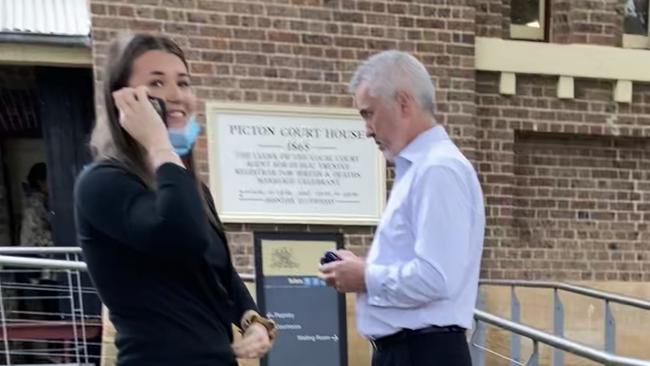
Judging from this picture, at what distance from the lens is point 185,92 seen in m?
1.72

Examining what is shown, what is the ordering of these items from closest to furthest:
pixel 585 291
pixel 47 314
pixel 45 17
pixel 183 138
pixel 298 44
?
1. pixel 183 138
2. pixel 585 291
3. pixel 298 44
4. pixel 45 17
5. pixel 47 314

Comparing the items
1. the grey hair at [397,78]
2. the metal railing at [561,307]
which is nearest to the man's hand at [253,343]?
the grey hair at [397,78]

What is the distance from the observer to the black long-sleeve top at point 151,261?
1501 millimetres

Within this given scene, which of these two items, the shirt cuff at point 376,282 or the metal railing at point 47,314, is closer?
the shirt cuff at point 376,282

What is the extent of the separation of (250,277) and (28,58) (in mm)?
2612

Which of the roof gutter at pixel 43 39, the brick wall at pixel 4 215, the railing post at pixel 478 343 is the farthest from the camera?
the brick wall at pixel 4 215

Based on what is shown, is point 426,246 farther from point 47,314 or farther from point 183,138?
point 47,314

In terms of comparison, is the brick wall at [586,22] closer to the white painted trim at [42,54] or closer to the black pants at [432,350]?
the white painted trim at [42,54]

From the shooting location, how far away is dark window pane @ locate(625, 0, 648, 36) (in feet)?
22.8

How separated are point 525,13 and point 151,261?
19.8 feet

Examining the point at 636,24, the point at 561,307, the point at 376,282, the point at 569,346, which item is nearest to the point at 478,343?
the point at 569,346

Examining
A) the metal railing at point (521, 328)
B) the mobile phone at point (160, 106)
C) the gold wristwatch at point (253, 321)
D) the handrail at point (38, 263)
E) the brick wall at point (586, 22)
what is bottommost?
the metal railing at point (521, 328)

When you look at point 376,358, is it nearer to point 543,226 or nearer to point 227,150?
point 227,150

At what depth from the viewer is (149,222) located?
4.86 feet
